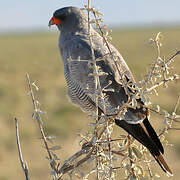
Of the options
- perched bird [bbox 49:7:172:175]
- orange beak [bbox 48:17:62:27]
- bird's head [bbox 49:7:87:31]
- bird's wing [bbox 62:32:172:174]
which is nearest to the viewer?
bird's wing [bbox 62:32:172:174]

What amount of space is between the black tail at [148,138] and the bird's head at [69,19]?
1.35m

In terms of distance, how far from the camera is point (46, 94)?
21.6 metres

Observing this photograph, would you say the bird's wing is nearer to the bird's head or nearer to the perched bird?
the perched bird

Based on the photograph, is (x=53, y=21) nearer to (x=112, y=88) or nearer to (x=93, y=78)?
(x=93, y=78)

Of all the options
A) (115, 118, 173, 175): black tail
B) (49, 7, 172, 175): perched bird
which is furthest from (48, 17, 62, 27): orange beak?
(115, 118, 173, 175): black tail

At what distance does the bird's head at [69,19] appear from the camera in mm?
4723

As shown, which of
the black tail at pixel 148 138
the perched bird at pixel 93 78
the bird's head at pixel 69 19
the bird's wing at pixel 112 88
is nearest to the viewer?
the black tail at pixel 148 138

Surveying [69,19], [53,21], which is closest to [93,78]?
[69,19]

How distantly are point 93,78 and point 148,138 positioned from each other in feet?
3.10

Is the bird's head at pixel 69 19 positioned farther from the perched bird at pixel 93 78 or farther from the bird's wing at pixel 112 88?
the bird's wing at pixel 112 88

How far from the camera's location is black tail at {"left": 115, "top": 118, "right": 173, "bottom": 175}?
3.38m

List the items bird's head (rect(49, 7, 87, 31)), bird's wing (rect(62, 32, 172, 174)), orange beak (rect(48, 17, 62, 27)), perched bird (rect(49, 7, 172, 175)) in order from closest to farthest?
bird's wing (rect(62, 32, 172, 174)) → perched bird (rect(49, 7, 172, 175)) → bird's head (rect(49, 7, 87, 31)) → orange beak (rect(48, 17, 62, 27))

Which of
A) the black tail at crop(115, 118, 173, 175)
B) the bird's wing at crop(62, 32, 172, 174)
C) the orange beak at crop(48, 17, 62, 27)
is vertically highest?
the orange beak at crop(48, 17, 62, 27)

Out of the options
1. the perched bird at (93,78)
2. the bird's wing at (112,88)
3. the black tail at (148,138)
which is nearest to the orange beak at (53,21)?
the perched bird at (93,78)
